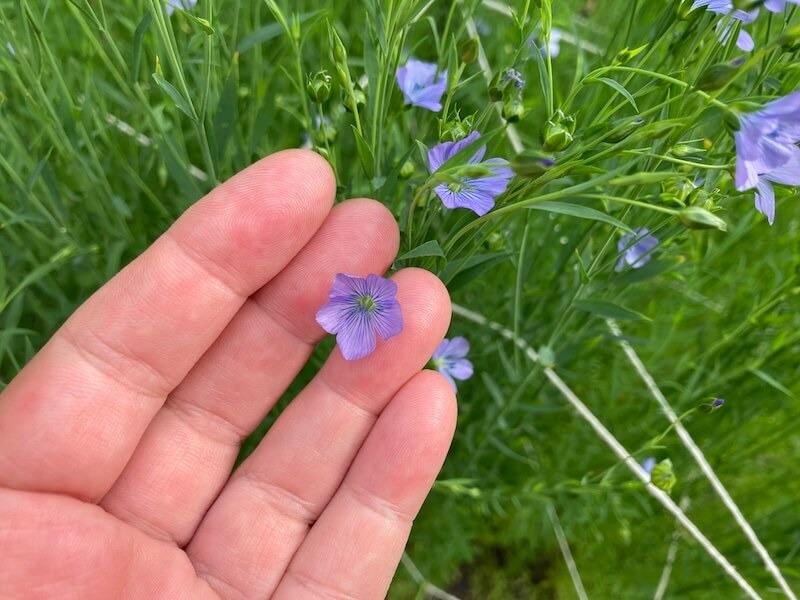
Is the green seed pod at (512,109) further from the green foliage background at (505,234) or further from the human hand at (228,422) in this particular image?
the human hand at (228,422)

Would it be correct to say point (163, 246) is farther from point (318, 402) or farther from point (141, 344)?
point (318, 402)

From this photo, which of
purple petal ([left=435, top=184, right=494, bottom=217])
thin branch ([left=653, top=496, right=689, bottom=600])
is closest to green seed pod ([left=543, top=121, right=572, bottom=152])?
purple petal ([left=435, top=184, right=494, bottom=217])

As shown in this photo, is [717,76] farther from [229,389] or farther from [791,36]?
[229,389]

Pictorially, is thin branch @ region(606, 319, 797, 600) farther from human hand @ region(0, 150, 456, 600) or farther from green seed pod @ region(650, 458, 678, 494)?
human hand @ region(0, 150, 456, 600)

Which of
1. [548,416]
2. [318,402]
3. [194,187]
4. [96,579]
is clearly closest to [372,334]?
[318,402]

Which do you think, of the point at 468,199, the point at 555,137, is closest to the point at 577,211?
the point at 555,137
